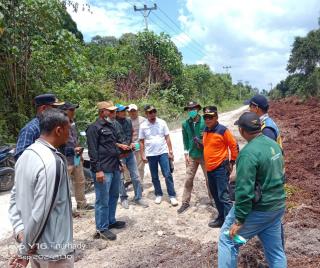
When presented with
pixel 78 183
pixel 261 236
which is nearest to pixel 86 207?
pixel 78 183

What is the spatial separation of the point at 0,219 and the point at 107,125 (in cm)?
268

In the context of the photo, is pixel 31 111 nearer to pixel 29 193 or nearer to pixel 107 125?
pixel 107 125

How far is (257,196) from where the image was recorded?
318 centimetres

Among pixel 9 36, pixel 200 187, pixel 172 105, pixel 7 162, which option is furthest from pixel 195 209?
pixel 172 105

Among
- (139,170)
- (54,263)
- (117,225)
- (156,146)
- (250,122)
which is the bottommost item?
(117,225)

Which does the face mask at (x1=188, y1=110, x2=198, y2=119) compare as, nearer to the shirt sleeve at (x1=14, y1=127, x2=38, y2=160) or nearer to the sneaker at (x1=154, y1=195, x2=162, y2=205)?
the sneaker at (x1=154, y1=195, x2=162, y2=205)

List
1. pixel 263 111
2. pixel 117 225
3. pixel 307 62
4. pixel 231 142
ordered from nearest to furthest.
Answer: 1. pixel 263 111
2. pixel 231 142
3. pixel 117 225
4. pixel 307 62

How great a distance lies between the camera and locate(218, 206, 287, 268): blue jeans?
3262mm

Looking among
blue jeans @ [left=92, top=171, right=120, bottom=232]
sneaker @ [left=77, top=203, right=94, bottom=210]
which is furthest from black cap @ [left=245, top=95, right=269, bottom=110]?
sneaker @ [left=77, top=203, right=94, bottom=210]

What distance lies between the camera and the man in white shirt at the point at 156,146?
6660 mm

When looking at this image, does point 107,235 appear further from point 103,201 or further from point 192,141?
point 192,141

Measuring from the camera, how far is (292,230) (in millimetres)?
5172

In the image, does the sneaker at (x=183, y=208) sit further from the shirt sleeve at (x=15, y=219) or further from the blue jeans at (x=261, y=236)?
the shirt sleeve at (x=15, y=219)

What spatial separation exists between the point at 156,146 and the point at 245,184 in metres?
3.63
